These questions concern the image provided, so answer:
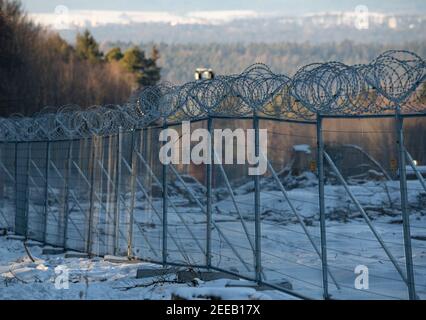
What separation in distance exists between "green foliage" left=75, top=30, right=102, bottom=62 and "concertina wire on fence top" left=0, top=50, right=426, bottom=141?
6132 centimetres

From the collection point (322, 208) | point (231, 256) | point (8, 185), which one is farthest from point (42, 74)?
point (322, 208)

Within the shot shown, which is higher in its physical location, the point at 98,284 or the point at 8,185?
the point at 8,185

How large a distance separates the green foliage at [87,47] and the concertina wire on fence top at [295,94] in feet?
201

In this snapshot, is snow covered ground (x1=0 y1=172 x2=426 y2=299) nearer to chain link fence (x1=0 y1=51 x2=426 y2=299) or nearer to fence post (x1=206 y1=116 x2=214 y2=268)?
chain link fence (x1=0 y1=51 x2=426 y2=299)

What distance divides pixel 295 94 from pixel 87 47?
67239 millimetres

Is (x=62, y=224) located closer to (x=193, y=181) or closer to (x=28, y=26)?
(x=193, y=181)

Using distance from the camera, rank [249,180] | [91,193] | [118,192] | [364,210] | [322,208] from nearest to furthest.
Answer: [322,208]
[118,192]
[91,193]
[364,210]
[249,180]

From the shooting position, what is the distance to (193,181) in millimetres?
19297

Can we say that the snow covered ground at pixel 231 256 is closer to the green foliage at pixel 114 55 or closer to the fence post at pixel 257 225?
the fence post at pixel 257 225

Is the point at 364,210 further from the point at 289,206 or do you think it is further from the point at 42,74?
the point at 42,74

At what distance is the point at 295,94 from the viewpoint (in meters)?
8.48

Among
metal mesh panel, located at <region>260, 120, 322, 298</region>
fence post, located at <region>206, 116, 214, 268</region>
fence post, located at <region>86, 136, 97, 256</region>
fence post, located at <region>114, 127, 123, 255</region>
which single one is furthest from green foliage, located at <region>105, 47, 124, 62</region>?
fence post, located at <region>206, 116, 214, 268</region>
